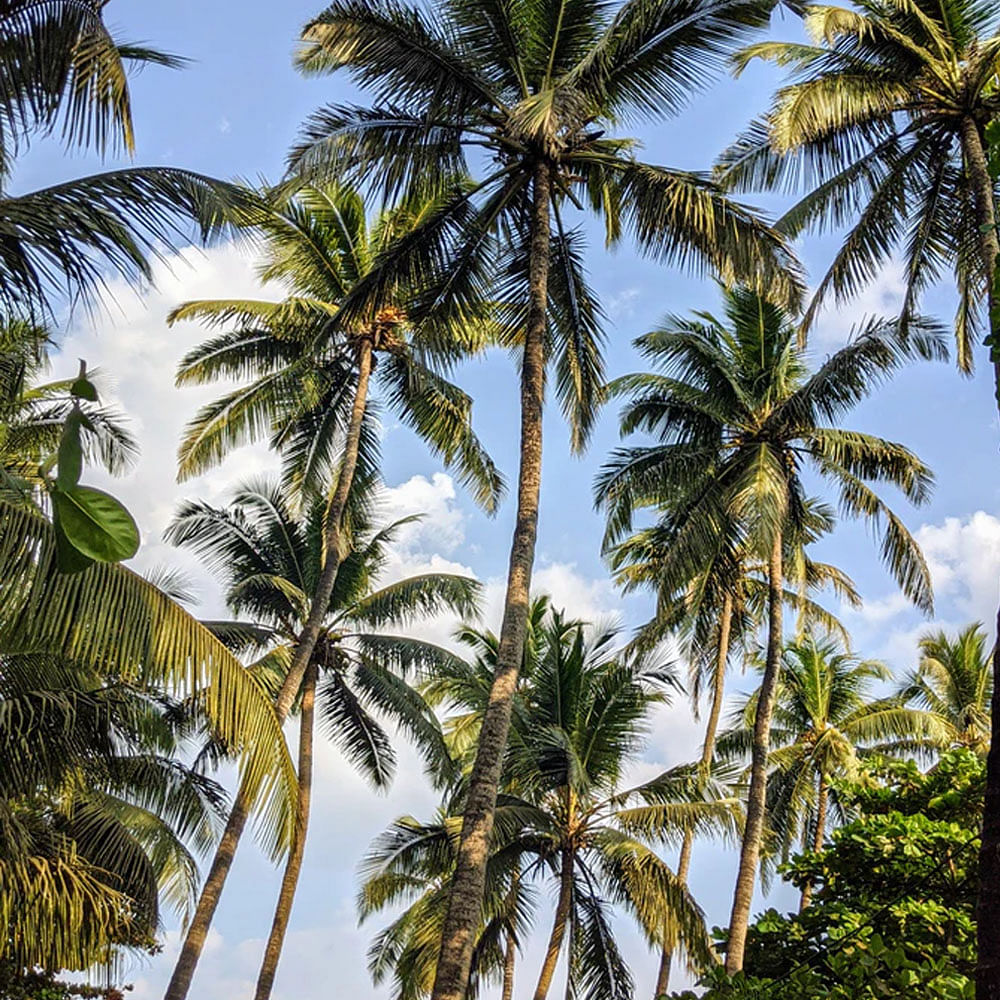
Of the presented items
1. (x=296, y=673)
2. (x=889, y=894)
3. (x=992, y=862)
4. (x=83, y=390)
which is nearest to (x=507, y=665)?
(x=889, y=894)

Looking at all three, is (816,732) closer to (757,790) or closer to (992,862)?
(757,790)

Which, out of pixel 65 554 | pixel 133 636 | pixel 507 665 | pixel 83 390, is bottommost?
pixel 65 554

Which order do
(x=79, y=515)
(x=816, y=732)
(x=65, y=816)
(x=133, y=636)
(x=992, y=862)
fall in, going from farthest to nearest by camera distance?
1. (x=816, y=732)
2. (x=65, y=816)
3. (x=133, y=636)
4. (x=992, y=862)
5. (x=79, y=515)

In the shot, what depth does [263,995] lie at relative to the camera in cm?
1588

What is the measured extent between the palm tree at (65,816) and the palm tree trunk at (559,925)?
642 cm

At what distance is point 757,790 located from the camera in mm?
15234

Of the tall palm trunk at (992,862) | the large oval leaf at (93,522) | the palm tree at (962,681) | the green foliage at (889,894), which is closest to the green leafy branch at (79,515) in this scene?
the large oval leaf at (93,522)

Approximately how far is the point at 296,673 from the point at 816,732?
11.3m

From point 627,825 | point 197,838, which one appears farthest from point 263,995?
point 627,825

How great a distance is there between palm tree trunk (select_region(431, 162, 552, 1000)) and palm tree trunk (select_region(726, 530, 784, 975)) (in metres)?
5.47

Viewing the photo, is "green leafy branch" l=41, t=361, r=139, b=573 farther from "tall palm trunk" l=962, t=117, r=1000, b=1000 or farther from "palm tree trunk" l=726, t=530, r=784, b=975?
"palm tree trunk" l=726, t=530, r=784, b=975

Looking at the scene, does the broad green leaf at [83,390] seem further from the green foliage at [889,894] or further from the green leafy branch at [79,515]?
the green foliage at [889,894]

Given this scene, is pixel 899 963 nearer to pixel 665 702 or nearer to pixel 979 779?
pixel 979 779

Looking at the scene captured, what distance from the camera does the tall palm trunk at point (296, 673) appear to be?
13023 mm
